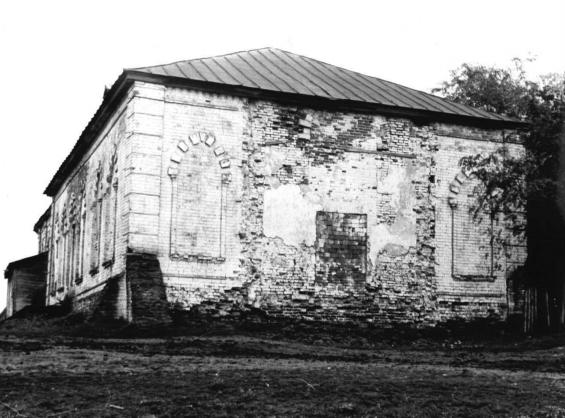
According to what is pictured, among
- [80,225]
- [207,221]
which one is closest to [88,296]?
[80,225]

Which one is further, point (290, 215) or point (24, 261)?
point (24, 261)

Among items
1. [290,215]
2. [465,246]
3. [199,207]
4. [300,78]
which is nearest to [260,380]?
[199,207]

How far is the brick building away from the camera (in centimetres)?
1847

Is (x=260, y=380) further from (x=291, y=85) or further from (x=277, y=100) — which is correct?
(x=291, y=85)

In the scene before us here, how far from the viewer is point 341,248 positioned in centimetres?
1958

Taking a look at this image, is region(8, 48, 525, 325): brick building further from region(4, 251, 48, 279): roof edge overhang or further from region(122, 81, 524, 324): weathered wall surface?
region(4, 251, 48, 279): roof edge overhang

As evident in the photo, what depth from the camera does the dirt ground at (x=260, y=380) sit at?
8.62 m

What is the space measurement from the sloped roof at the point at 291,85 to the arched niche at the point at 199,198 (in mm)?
1267

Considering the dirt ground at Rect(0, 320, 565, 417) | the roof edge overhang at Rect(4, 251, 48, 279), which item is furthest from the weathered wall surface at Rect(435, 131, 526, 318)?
the roof edge overhang at Rect(4, 251, 48, 279)

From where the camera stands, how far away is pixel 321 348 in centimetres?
1495

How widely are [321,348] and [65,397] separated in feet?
21.9

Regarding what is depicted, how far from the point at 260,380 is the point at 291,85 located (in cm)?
1139

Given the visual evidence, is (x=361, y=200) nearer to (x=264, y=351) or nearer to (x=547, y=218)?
(x=547, y=218)

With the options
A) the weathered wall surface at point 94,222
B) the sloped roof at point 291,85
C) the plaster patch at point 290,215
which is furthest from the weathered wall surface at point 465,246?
the weathered wall surface at point 94,222
